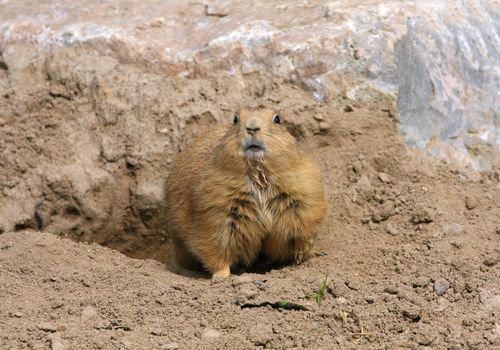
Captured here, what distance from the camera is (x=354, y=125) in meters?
7.42

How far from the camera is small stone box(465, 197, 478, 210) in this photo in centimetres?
665

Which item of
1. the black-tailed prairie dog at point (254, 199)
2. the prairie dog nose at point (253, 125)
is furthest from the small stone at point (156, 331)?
the prairie dog nose at point (253, 125)

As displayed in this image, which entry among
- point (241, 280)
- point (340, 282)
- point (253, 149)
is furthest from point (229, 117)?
point (340, 282)

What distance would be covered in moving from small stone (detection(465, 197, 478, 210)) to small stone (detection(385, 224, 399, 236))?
1.98 ft

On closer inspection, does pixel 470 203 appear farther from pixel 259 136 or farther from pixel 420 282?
pixel 259 136

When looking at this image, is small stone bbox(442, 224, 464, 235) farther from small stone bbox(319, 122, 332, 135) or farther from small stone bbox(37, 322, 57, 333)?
small stone bbox(37, 322, 57, 333)

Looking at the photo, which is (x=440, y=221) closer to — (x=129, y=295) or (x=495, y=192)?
(x=495, y=192)

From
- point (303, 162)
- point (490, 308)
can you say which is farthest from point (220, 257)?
point (490, 308)

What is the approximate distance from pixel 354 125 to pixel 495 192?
1.37m

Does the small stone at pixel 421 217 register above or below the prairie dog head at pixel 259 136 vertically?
below

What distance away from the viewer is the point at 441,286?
544 cm

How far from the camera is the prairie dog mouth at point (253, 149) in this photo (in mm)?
6082

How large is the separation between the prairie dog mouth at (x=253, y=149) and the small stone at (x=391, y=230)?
4.30ft

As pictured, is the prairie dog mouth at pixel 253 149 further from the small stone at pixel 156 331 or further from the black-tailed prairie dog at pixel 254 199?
the small stone at pixel 156 331
